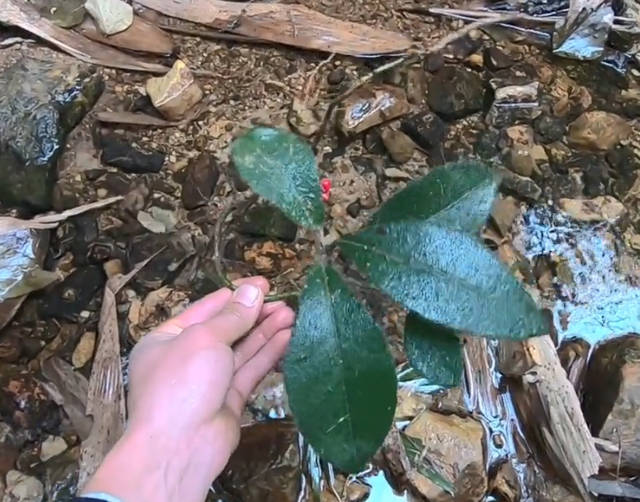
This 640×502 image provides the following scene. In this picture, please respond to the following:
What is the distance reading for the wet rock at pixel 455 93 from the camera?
1456mm

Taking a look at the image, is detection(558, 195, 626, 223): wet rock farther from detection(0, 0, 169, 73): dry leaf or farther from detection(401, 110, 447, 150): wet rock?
detection(0, 0, 169, 73): dry leaf

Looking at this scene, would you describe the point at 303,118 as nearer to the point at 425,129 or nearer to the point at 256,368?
the point at 425,129

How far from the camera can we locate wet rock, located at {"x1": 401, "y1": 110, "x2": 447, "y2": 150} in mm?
1431

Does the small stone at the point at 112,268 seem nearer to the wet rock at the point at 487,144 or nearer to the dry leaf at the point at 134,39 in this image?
the dry leaf at the point at 134,39

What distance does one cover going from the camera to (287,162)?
1.01 metres

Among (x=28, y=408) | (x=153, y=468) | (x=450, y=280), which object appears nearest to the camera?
(x=450, y=280)

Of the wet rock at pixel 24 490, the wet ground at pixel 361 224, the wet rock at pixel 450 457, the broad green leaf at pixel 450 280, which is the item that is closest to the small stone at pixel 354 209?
the wet ground at pixel 361 224

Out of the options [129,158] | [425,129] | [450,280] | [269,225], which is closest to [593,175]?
[425,129]

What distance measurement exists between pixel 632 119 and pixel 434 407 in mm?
591

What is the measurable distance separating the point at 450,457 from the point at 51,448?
537 millimetres

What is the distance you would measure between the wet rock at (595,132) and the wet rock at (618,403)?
350mm

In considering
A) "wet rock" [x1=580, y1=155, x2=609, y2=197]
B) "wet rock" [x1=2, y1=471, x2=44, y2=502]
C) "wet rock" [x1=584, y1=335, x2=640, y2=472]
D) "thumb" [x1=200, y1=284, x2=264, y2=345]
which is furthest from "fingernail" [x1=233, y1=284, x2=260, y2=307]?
"wet rock" [x1=580, y1=155, x2=609, y2=197]

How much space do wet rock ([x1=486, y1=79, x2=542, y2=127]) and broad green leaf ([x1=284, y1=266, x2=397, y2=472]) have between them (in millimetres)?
619

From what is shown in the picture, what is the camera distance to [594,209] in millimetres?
1418
